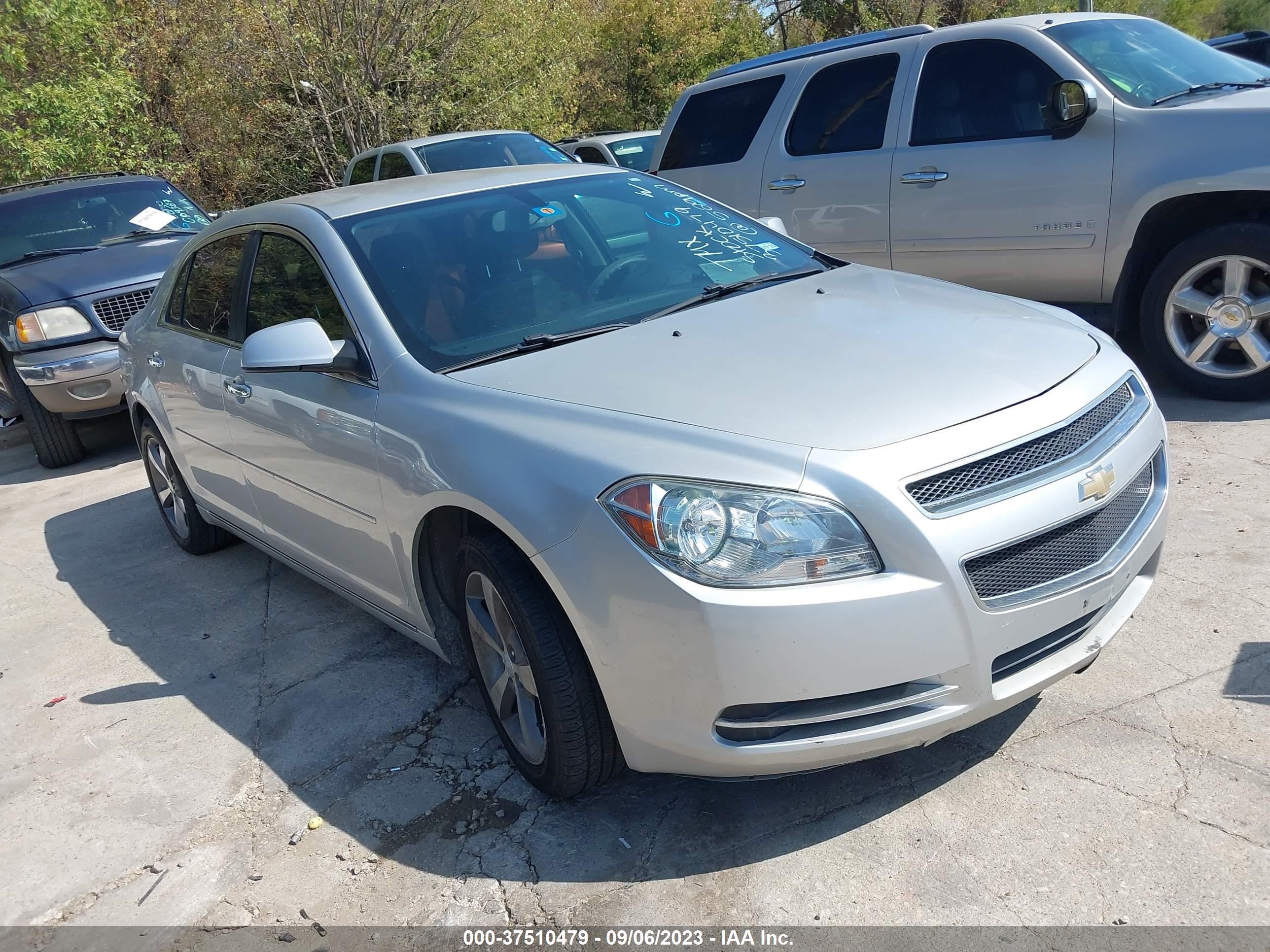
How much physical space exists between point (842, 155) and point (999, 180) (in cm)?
107

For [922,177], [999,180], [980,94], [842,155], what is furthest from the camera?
[842,155]

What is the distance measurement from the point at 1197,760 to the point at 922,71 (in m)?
4.60

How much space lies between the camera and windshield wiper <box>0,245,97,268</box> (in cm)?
858

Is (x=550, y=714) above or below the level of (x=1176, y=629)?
above

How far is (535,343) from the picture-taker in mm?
3438

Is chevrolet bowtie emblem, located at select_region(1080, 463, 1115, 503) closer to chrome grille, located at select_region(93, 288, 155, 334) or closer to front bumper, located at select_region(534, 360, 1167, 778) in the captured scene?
front bumper, located at select_region(534, 360, 1167, 778)

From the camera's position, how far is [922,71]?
21.0ft

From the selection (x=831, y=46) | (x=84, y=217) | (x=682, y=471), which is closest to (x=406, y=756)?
(x=682, y=471)

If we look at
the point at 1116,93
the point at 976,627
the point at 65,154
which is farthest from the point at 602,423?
the point at 65,154

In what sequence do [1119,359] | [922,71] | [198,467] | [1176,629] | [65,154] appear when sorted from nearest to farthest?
[1119,359], [1176,629], [198,467], [922,71], [65,154]

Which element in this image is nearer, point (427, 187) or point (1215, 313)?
point (427, 187)

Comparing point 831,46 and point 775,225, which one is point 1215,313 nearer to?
point 775,225

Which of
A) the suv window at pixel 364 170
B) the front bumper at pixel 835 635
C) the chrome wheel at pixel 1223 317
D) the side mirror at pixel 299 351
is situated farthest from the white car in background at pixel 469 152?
the front bumper at pixel 835 635

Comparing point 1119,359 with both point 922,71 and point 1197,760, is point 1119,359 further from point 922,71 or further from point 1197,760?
point 922,71
